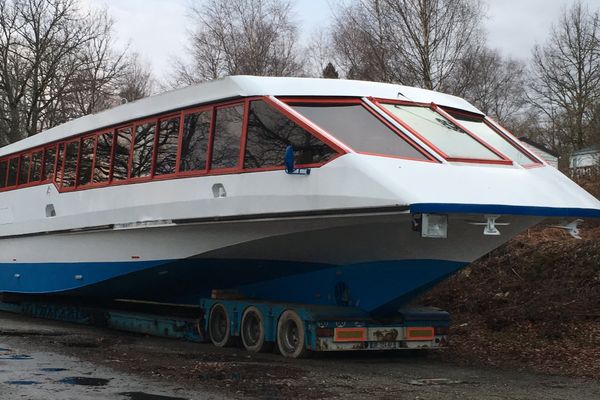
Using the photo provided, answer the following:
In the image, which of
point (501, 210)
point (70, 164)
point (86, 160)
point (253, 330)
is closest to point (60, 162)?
point (70, 164)

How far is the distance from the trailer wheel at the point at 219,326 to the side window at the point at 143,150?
2.18 m

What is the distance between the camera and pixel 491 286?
1459cm

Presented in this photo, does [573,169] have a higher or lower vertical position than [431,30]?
lower

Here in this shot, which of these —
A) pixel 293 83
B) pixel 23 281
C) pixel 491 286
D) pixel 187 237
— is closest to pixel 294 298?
pixel 187 237

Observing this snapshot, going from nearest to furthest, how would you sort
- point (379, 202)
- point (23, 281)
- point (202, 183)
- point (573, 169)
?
point (379, 202), point (202, 183), point (23, 281), point (573, 169)

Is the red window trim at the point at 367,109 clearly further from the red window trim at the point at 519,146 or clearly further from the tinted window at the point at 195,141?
the red window trim at the point at 519,146

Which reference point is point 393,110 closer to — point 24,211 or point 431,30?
point 24,211

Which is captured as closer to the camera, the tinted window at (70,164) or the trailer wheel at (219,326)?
the trailer wheel at (219,326)

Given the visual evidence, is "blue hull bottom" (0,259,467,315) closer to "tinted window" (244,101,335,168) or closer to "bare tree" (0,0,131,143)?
"tinted window" (244,101,335,168)

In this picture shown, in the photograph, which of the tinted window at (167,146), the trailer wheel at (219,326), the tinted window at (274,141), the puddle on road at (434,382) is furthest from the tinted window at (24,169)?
the puddle on road at (434,382)

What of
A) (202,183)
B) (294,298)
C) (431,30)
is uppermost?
(431,30)

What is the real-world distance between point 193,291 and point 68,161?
11.6 feet

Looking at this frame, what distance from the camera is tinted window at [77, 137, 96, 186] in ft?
43.4

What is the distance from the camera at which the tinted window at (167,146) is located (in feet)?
36.4
